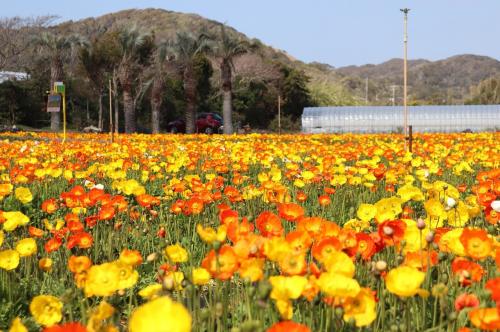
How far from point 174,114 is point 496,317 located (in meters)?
37.7

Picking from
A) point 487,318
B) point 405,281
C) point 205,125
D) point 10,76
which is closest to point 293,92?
point 205,125

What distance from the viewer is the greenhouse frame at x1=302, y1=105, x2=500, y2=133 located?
33.7m

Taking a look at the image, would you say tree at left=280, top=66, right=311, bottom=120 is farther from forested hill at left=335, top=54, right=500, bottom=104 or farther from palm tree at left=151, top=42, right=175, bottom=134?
forested hill at left=335, top=54, right=500, bottom=104

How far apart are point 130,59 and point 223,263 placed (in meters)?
28.3

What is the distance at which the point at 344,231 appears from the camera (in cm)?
214

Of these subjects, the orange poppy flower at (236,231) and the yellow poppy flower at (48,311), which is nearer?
the yellow poppy flower at (48,311)

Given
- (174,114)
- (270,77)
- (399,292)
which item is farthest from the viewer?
(270,77)

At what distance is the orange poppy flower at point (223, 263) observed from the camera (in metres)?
1.79

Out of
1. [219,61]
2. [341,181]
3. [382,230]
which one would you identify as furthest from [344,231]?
[219,61]

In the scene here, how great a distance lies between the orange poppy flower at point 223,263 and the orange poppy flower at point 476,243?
74 centimetres

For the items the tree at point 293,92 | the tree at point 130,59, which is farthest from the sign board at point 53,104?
the tree at point 293,92

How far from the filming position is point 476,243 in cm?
187

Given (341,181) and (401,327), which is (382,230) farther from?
(341,181)

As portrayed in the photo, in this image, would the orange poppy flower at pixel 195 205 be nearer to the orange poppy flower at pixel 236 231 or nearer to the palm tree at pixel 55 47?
the orange poppy flower at pixel 236 231
